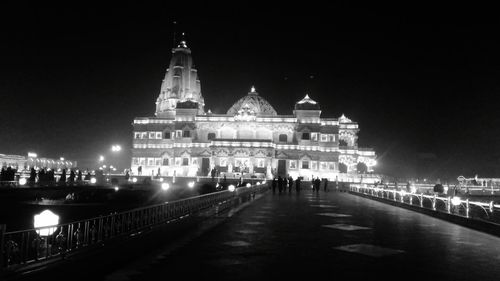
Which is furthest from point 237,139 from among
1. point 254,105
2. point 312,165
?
point 254,105

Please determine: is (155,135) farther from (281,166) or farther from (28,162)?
(28,162)

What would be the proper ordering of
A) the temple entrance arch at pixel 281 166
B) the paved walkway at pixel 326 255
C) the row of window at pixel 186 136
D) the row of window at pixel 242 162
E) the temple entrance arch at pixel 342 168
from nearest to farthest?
the paved walkway at pixel 326 255 → the row of window at pixel 242 162 → the temple entrance arch at pixel 281 166 → the row of window at pixel 186 136 → the temple entrance arch at pixel 342 168

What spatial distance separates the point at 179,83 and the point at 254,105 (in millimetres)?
15650

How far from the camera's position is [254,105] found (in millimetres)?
98438

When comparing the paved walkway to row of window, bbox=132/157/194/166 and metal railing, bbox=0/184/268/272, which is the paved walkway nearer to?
metal railing, bbox=0/184/268/272

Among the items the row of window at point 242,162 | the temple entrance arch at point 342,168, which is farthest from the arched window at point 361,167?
the row of window at point 242,162

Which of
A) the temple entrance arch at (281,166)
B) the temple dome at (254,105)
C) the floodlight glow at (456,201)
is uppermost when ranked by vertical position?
the temple dome at (254,105)

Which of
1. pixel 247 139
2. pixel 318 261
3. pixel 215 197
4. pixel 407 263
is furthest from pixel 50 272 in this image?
pixel 247 139

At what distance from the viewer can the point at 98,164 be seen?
4993 inches

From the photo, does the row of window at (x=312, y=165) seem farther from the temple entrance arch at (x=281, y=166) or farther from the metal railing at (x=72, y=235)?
the metal railing at (x=72, y=235)

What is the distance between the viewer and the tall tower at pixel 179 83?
311ft

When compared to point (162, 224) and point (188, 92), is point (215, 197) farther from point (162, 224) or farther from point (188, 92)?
point (188, 92)

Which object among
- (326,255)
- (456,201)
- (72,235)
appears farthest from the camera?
(456,201)

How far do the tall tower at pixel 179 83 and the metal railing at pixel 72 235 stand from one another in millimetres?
81123
